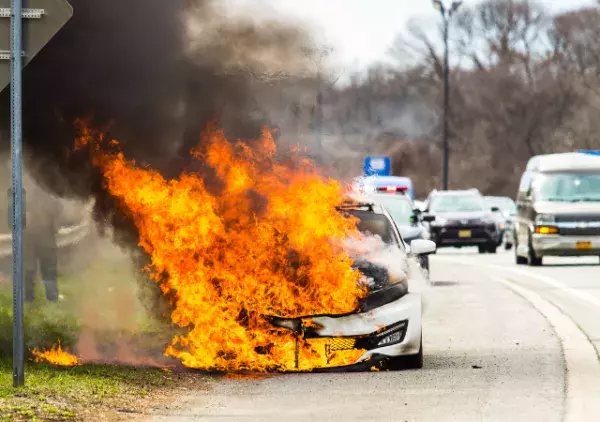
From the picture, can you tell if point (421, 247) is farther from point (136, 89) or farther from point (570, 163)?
point (570, 163)

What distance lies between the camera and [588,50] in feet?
240

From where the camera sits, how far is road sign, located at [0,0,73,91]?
30.8 feet

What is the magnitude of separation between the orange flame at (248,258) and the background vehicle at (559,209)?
1711cm

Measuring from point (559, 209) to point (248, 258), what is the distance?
18356 mm

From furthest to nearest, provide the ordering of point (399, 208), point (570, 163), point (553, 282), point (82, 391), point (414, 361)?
point (570, 163) < point (399, 208) < point (553, 282) < point (414, 361) < point (82, 391)

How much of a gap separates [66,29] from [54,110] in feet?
2.74

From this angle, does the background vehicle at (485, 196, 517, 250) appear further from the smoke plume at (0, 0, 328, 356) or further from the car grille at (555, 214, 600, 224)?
the smoke plume at (0, 0, 328, 356)

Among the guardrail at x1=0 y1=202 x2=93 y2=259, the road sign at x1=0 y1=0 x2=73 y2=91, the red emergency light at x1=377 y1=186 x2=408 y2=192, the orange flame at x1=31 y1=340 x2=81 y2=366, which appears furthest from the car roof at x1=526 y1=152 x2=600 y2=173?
the road sign at x1=0 y1=0 x2=73 y2=91

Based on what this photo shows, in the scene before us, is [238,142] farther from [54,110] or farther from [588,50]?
[588,50]

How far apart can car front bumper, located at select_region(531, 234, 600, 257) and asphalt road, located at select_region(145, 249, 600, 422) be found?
36.2 ft

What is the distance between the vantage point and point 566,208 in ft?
94.9

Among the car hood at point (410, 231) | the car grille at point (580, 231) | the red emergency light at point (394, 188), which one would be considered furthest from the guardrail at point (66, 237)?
the car grille at point (580, 231)

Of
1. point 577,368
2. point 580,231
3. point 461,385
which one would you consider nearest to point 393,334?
point 461,385

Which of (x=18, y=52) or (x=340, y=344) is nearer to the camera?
(x=18, y=52)
